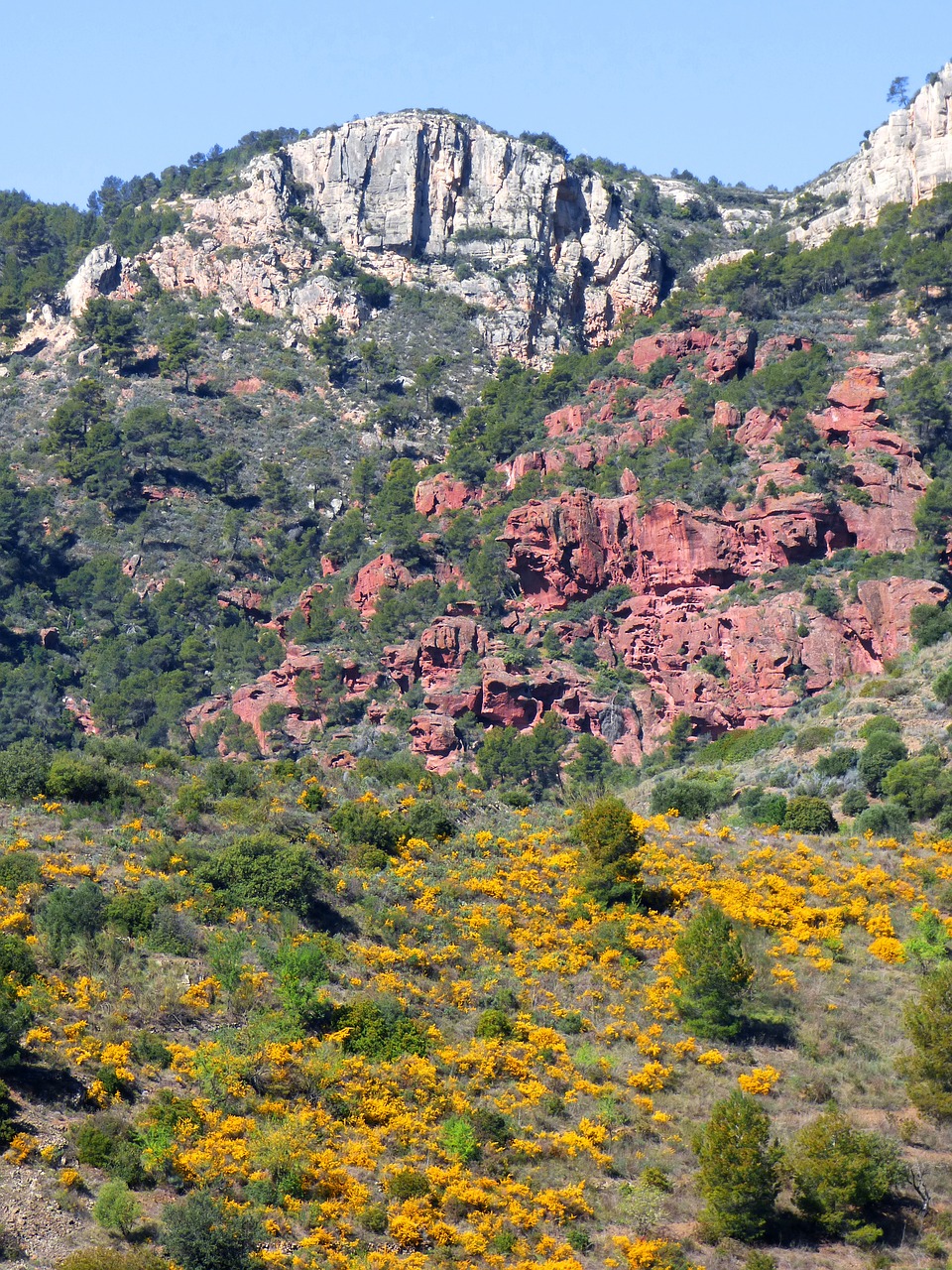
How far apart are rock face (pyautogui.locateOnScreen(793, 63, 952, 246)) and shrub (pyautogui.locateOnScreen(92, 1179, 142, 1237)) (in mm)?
95599

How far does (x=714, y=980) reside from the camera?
1350 inches

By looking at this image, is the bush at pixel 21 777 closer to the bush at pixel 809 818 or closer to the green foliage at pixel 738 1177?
the green foliage at pixel 738 1177

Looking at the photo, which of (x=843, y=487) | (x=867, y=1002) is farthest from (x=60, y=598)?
(x=867, y=1002)

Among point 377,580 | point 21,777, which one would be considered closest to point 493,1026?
point 21,777

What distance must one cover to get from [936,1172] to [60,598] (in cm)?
7302

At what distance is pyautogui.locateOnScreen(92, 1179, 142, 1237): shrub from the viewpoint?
23906mm

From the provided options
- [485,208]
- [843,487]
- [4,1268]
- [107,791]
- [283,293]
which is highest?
[485,208]

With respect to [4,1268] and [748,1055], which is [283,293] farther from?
[4,1268]

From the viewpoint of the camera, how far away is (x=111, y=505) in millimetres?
100062

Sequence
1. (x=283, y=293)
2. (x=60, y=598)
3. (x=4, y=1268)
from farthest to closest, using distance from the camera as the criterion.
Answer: (x=283, y=293), (x=60, y=598), (x=4, y=1268)

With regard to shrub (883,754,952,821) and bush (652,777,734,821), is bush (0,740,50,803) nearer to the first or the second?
bush (652,777,734,821)

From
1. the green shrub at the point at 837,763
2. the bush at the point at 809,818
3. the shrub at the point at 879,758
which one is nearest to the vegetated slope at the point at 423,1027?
the bush at the point at 809,818

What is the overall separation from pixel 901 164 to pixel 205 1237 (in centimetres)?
9988

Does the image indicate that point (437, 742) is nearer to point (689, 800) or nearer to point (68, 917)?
point (689, 800)
